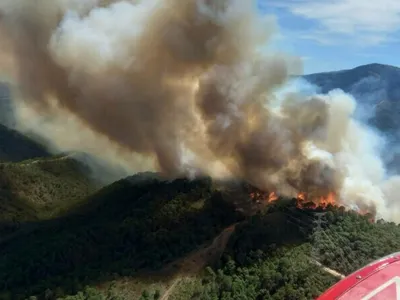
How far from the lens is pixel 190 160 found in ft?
211

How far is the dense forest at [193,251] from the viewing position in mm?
41406

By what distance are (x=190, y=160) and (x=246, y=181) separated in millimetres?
9195

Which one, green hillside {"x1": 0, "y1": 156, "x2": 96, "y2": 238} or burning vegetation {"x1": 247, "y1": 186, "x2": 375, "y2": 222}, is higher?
green hillside {"x1": 0, "y1": 156, "x2": 96, "y2": 238}

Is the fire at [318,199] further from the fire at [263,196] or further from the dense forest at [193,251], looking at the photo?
the fire at [263,196]

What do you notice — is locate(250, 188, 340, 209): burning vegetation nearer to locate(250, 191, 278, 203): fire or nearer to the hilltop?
locate(250, 191, 278, 203): fire

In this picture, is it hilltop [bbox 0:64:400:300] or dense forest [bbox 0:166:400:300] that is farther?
hilltop [bbox 0:64:400:300]

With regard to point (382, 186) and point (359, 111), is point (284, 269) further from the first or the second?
point (359, 111)

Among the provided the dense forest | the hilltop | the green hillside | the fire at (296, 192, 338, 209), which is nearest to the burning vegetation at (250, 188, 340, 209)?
the fire at (296, 192, 338, 209)

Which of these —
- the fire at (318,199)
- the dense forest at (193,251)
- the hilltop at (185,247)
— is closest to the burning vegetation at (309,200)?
the fire at (318,199)

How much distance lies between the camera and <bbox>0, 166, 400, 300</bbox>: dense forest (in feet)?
136

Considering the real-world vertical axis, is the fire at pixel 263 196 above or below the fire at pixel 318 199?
above

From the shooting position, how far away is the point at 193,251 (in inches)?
1898

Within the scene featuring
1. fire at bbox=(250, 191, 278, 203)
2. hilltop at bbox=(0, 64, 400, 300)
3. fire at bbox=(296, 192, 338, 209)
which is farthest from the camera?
fire at bbox=(250, 191, 278, 203)

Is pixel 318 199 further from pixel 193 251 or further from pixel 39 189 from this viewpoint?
pixel 39 189
